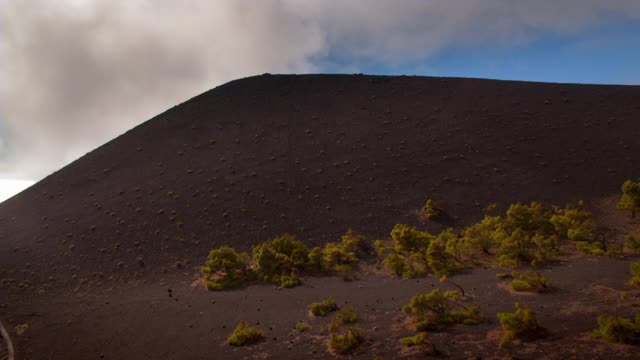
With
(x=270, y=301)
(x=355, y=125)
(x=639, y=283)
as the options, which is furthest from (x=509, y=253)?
(x=355, y=125)

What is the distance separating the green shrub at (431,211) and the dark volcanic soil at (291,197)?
1043mm

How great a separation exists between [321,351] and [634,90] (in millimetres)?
54111

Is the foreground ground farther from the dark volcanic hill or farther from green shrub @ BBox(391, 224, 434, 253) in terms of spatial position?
the dark volcanic hill

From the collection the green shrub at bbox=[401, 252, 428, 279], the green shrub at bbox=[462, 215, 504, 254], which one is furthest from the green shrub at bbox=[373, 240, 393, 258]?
the green shrub at bbox=[462, 215, 504, 254]

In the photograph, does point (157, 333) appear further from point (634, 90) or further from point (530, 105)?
point (634, 90)

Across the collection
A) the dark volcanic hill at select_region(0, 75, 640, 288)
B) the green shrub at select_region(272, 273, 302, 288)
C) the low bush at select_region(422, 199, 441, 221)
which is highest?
the dark volcanic hill at select_region(0, 75, 640, 288)

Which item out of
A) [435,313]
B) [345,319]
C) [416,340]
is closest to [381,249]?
[345,319]

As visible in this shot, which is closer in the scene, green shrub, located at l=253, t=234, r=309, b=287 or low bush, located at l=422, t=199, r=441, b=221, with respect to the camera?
green shrub, located at l=253, t=234, r=309, b=287

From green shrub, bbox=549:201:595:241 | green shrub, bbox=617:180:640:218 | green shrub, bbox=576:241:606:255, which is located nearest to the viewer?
green shrub, bbox=576:241:606:255

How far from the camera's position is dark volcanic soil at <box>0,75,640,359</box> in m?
19.1

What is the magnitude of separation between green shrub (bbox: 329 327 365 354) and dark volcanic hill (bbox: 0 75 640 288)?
16906mm

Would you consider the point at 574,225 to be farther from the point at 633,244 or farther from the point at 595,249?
the point at 633,244

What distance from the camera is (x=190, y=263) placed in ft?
102

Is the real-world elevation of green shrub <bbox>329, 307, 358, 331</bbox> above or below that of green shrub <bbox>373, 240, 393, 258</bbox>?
below
